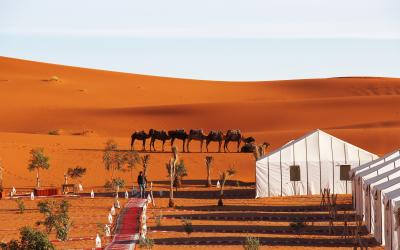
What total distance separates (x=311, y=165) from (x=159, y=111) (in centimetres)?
5989

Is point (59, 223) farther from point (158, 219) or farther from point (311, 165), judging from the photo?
point (311, 165)

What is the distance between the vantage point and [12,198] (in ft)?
155

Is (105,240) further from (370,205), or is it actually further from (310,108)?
(310,108)

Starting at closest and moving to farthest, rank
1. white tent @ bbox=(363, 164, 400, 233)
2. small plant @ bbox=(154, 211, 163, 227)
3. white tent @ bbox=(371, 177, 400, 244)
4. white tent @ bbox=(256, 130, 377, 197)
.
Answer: white tent @ bbox=(371, 177, 400, 244), white tent @ bbox=(363, 164, 400, 233), small plant @ bbox=(154, 211, 163, 227), white tent @ bbox=(256, 130, 377, 197)

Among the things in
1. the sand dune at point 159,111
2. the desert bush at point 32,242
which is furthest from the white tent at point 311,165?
the desert bush at point 32,242

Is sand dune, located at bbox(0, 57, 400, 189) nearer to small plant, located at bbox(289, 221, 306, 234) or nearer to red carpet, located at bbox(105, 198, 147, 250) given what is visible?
red carpet, located at bbox(105, 198, 147, 250)

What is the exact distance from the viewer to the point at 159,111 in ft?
353

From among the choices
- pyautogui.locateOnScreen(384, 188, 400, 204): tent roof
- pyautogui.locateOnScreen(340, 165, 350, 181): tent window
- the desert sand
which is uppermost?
the desert sand

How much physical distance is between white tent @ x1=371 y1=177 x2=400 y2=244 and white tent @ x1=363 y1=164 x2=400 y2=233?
0.53 meters

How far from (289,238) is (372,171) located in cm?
544

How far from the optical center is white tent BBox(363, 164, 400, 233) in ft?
106

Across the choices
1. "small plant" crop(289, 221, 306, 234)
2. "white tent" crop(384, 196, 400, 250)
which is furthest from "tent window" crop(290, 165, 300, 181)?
"white tent" crop(384, 196, 400, 250)

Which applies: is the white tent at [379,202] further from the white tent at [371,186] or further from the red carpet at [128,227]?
the red carpet at [128,227]

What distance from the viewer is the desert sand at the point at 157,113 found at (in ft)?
210
